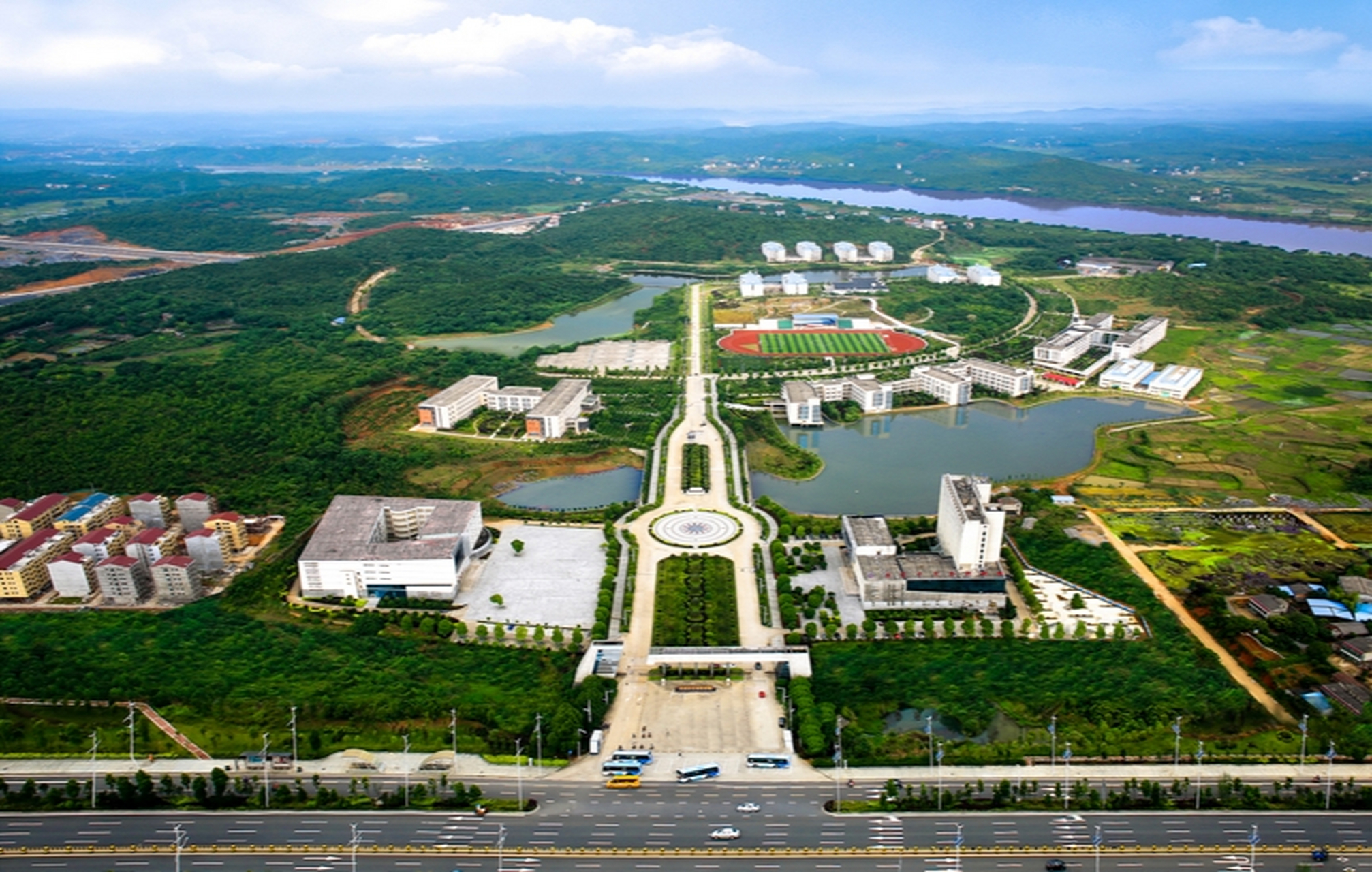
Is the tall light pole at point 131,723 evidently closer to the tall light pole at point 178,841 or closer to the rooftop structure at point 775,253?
the tall light pole at point 178,841

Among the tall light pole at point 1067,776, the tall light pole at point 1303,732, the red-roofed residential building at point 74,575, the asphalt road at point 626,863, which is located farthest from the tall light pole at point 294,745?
the tall light pole at point 1303,732

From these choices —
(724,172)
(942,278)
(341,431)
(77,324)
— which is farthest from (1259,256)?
(724,172)

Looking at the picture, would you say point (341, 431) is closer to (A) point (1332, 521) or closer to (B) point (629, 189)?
(A) point (1332, 521)

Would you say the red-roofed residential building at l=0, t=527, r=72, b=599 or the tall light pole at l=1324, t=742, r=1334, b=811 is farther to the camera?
the red-roofed residential building at l=0, t=527, r=72, b=599

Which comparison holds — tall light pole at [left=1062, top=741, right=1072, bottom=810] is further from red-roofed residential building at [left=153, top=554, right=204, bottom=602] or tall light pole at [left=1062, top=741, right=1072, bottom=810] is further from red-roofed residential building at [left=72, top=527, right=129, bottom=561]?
red-roofed residential building at [left=72, top=527, right=129, bottom=561]

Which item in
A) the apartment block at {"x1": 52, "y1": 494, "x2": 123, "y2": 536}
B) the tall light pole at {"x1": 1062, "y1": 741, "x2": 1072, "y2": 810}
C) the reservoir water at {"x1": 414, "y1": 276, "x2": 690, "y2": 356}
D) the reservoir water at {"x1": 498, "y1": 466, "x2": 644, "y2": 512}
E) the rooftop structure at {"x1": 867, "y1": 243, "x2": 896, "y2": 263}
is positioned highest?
the rooftop structure at {"x1": 867, "y1": 243, "x2": 896, "y2": 263}

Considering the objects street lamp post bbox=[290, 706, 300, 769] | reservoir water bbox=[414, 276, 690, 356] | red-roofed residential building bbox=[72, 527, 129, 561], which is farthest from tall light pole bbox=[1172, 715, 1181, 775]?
reservoir water bbox=[414, 276, 690, 356]
